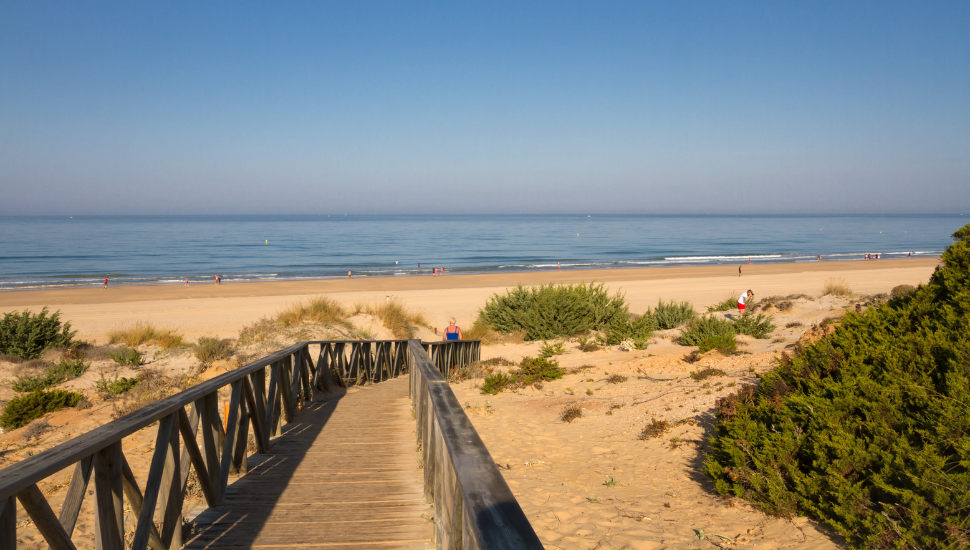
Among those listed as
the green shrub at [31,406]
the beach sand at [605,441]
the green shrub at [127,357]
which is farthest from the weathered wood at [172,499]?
the green shrub at [127,357]

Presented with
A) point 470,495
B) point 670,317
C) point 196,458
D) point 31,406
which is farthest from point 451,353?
point 470,495

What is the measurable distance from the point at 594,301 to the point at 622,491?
13439 millimetres

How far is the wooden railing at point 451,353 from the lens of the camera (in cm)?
1235

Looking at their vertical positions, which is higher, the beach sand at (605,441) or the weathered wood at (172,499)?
the weathered wood at (172,499)

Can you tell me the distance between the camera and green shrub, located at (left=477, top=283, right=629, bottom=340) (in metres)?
18.4

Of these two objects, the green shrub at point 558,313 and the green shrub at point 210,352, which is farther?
the green shrub at point 558,313

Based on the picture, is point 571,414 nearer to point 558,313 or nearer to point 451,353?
point 451,353

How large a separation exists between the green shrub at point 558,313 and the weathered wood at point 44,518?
16143 mm

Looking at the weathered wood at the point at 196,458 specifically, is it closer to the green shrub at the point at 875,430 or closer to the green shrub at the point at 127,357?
the green shrub at the point at 875,430

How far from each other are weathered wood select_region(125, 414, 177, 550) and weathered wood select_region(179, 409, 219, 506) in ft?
0.64

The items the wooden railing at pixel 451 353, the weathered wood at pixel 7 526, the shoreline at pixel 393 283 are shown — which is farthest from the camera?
the shoreline at pixel 393 283

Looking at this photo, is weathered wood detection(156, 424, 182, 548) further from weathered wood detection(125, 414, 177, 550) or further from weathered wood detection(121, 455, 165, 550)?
weathered wood detection(121, 455, 165, 550)

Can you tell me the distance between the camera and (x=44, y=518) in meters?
2.13

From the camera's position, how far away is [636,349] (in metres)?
14.4
